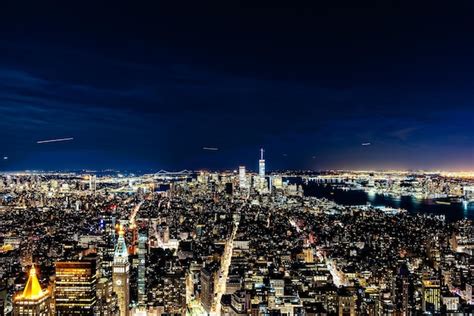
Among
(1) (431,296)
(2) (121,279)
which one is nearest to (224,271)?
(2) (121,279)

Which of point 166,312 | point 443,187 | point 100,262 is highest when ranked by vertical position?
point 443,187

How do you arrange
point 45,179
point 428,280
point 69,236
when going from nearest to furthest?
point 428,280, point 69,236, point 45,179

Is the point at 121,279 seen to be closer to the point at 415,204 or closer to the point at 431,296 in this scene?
the point at 431,296

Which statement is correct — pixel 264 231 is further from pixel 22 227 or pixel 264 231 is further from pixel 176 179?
pixel 176 179

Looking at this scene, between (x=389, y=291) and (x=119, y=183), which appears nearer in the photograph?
(x=389, y=291)

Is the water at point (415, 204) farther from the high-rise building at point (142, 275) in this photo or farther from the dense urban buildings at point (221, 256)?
the high-rise building at point (142, 275)

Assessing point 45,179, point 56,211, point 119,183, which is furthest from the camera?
point 119,183

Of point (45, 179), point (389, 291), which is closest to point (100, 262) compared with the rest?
point (389, 291)

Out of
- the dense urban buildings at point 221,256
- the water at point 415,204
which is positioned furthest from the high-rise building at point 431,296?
the water at point 415,204
